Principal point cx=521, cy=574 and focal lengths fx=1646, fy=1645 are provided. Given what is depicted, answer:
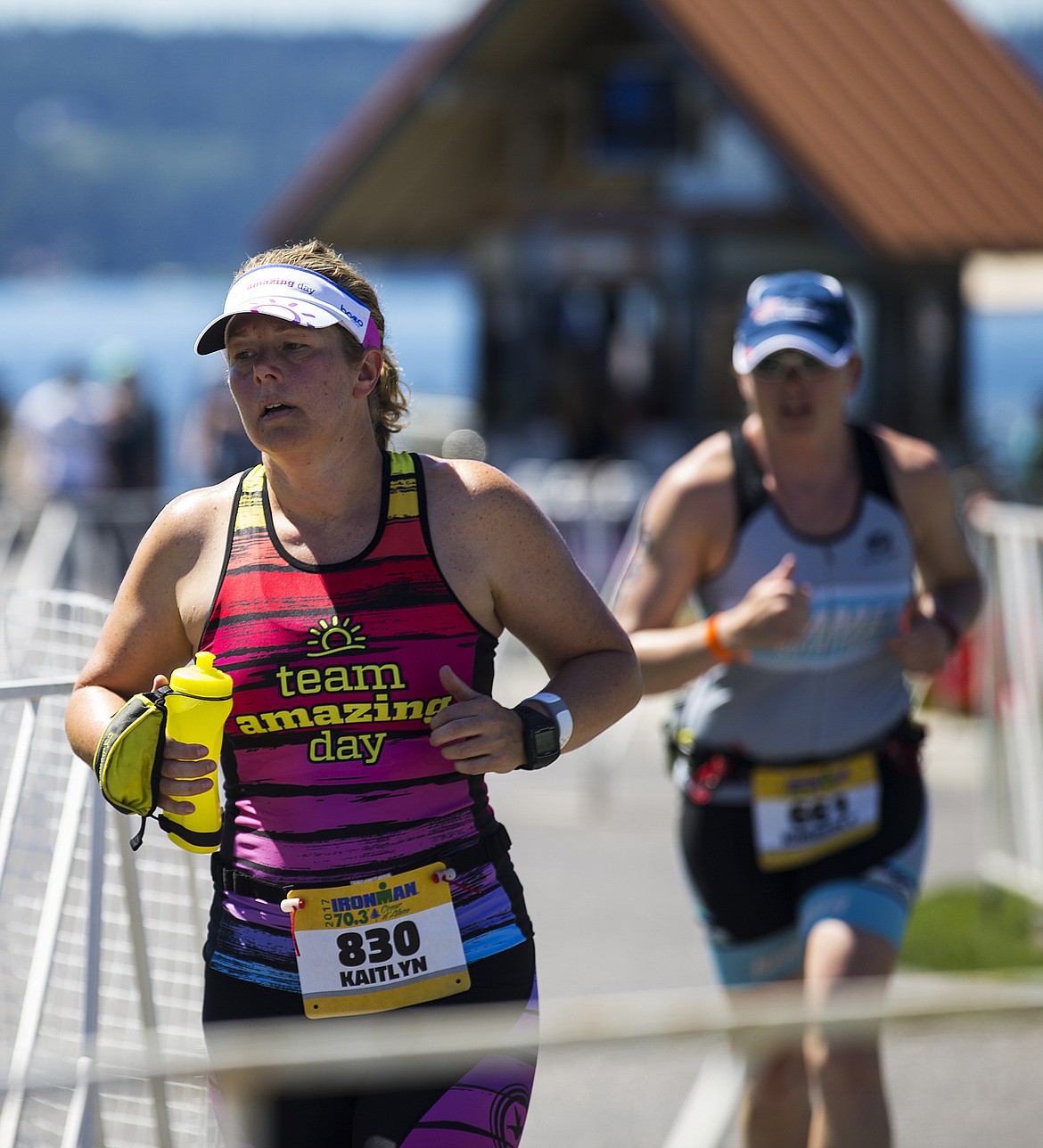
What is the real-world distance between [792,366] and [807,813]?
0.97 m

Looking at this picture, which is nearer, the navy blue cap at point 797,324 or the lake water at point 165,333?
the navy blue cap at point 797,324

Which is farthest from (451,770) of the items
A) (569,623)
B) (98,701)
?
(98,701)

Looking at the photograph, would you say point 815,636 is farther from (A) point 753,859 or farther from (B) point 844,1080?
(B) point 844,1080

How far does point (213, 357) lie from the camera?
59.5 feet

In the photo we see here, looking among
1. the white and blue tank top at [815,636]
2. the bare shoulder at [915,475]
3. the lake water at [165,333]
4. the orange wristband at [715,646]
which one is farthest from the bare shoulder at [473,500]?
the lake water at [165,333]

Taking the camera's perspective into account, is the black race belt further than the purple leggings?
Yes

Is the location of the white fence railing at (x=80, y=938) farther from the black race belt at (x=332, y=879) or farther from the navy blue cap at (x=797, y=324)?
the navy blue cap at (x=797, y=324)

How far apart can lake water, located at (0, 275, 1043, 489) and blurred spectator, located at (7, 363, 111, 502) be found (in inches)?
25.6

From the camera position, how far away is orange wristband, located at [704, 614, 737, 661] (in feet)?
11.5

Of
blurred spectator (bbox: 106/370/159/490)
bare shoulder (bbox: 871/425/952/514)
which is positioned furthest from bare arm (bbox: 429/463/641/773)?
blurred spectator (bbox: 106/370/159/490)

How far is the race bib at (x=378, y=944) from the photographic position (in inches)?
99.3

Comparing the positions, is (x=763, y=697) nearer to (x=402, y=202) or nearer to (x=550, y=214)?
(x=550, y=214)

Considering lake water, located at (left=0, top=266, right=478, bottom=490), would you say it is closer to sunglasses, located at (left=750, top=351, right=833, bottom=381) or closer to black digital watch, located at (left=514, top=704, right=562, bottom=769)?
sunglasses, located at (left=750, top=351, right=833, bottom=381)

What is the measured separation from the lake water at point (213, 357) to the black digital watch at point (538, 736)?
43.0 ft
